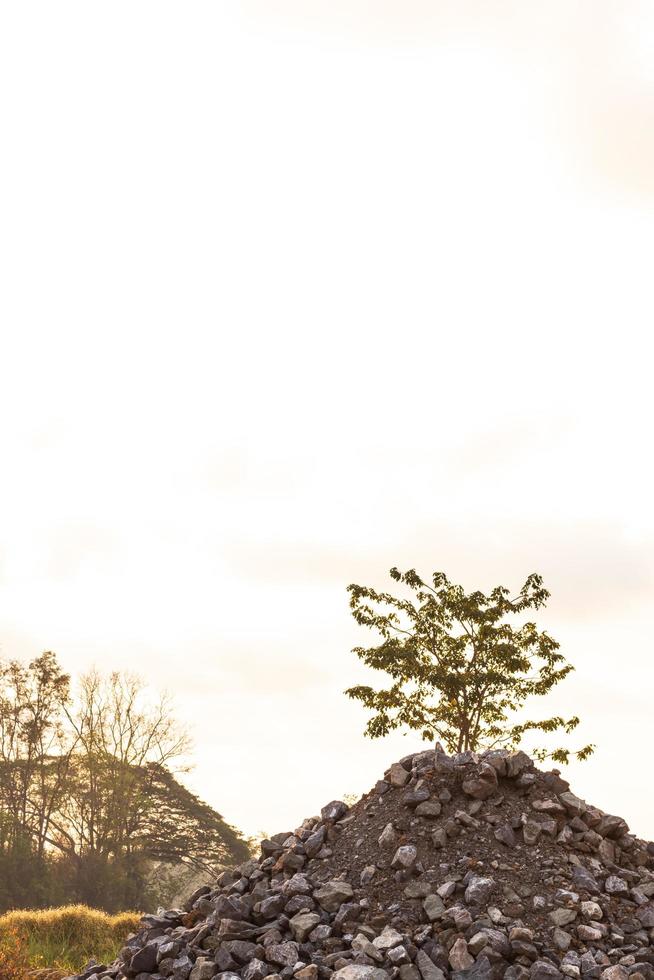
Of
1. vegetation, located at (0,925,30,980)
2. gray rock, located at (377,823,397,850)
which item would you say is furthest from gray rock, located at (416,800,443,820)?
vegetation, located at (0,925,30,980)

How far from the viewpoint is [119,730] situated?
33594 millimetres

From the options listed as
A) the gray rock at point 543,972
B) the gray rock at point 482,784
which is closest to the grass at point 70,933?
the gray rock at point 482,784

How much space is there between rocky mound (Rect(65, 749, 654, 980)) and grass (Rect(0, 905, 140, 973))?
7957 mm

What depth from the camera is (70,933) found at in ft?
66.5

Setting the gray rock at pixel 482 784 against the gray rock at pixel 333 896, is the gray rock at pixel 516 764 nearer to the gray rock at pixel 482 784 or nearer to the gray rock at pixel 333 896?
the gray rock at pixel 482 784

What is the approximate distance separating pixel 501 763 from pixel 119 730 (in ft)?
79.7

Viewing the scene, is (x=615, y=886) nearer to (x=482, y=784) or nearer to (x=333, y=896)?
(x=482, y=784)

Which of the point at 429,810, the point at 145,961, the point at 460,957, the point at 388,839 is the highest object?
Answer: the point at 429,810

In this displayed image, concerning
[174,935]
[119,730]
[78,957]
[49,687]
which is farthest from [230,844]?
[174,935]

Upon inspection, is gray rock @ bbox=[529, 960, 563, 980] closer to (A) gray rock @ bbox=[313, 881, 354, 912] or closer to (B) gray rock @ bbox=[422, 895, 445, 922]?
(B) gray rock @ bbox=[422, 895, 445, 922]

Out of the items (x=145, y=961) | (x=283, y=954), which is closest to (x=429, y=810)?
(x=283, y=954)

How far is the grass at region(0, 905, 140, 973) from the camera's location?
18.8m

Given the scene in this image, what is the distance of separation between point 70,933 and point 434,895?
42.8 feet

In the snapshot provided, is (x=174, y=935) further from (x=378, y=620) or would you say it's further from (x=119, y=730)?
(x=119, y=730)
